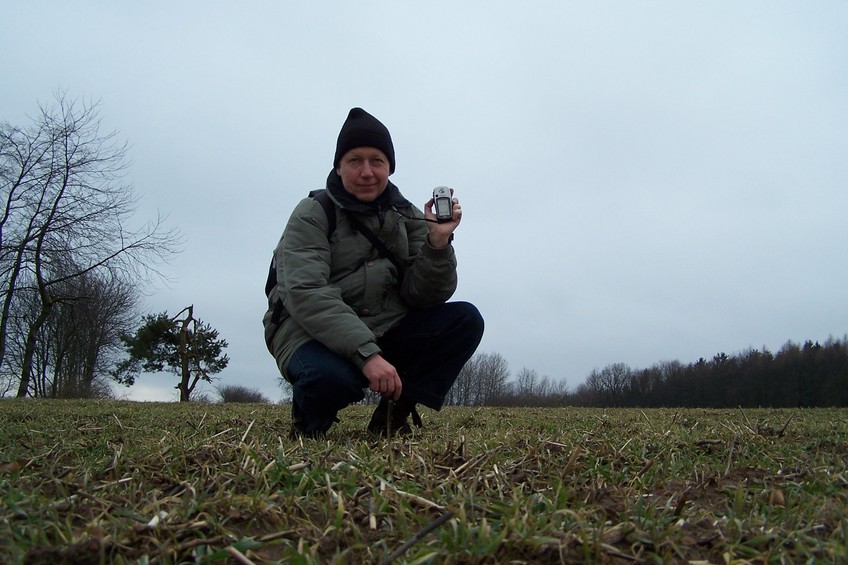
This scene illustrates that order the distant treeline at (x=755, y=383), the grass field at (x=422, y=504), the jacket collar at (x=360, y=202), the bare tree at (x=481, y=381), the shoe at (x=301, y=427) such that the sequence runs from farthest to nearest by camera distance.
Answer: the bare tree at (x=481, y=381), the distant treeline at (x=755, y=383), the jacket collar at (x=360, y=202), the shoe at (x=301, y=427), the grass field at (x=422, y=504)

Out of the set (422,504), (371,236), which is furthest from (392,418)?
(422,504)

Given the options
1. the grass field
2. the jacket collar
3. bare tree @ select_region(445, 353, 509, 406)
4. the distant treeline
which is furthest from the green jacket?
bare tree @ select_region(445, 353, 509, 406)

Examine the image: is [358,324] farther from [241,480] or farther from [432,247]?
[241,480]

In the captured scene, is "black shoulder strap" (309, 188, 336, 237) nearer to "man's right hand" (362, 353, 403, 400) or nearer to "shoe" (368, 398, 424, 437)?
"man's right hand" (362, 353, 403, 400)

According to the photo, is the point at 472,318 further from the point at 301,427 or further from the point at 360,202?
the point at 301,427

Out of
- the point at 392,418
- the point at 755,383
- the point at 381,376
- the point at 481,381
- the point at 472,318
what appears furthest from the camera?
the point at 481,381

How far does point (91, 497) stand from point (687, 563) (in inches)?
62.8

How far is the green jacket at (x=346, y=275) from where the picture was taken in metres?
3.43

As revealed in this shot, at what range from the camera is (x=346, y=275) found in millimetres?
3771

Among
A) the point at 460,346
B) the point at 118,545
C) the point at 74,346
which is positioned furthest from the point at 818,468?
the point at 74,346

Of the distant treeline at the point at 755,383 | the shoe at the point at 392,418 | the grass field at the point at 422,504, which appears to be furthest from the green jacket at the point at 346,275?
the distant treeline at the point at 755,383

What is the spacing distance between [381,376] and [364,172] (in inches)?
49.4

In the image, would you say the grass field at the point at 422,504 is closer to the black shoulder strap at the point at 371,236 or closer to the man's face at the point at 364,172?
Answer: the black shoulder strap at the point at 371,236

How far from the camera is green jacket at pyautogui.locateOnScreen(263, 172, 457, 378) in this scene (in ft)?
11.2
